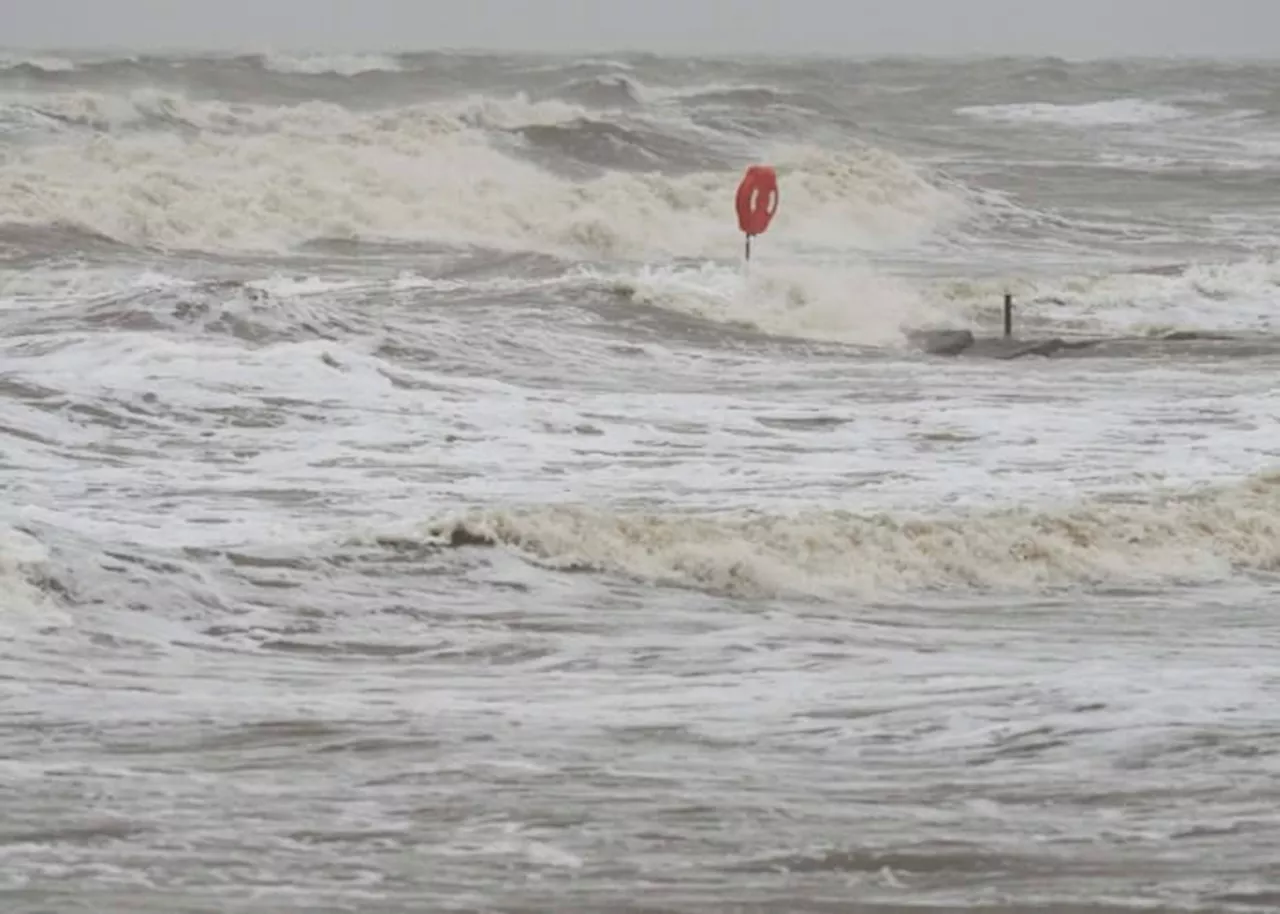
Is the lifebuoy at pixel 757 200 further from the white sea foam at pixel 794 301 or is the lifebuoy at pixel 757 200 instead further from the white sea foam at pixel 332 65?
the white sea foam at pixel 332 65

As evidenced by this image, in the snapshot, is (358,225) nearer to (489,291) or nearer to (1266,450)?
(489,291)

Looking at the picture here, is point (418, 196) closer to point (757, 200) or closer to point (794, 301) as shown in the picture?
point (757, 200)

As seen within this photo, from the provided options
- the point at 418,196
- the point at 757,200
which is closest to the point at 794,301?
the point at 757,200

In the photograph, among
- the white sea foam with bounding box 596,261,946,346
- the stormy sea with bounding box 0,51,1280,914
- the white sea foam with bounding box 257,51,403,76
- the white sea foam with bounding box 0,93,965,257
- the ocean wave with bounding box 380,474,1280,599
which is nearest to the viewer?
the stormy sea with bounding box 0,51,1280,914

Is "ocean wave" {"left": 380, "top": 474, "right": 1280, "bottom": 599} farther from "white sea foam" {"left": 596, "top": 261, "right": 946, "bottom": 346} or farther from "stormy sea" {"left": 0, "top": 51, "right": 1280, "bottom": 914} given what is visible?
"white sea foam" {"left": 596, "top": 261, "right": 946, "bottom": 346}

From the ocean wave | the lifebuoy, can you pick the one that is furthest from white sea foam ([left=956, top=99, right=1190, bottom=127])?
the ocean wave

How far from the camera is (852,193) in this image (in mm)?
24734

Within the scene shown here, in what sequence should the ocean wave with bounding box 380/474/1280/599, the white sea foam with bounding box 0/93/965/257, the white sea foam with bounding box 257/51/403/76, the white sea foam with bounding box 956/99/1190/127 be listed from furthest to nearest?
the white sea foam with bounding box 257/51/403/76, the white sea foam with bounding box 956/99/1190/127, the white sea foam with bounding box 0/93/965/257, the ocean wave with bounding box 380/474/1280/599

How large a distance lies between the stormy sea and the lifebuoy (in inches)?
18.4

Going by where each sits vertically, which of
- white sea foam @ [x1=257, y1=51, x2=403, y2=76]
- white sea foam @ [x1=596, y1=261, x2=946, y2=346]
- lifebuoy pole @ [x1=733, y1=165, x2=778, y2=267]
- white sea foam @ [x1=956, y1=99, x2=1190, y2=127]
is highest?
white sea foam @ [x1=257, y1=51, x2=403, y2=76]

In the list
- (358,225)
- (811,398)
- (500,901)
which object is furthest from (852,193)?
(500,901)

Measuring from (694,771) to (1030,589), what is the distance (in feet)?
8.94

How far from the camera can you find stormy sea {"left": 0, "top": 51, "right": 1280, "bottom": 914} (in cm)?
557

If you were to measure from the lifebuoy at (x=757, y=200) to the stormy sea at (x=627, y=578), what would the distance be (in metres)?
0.47
